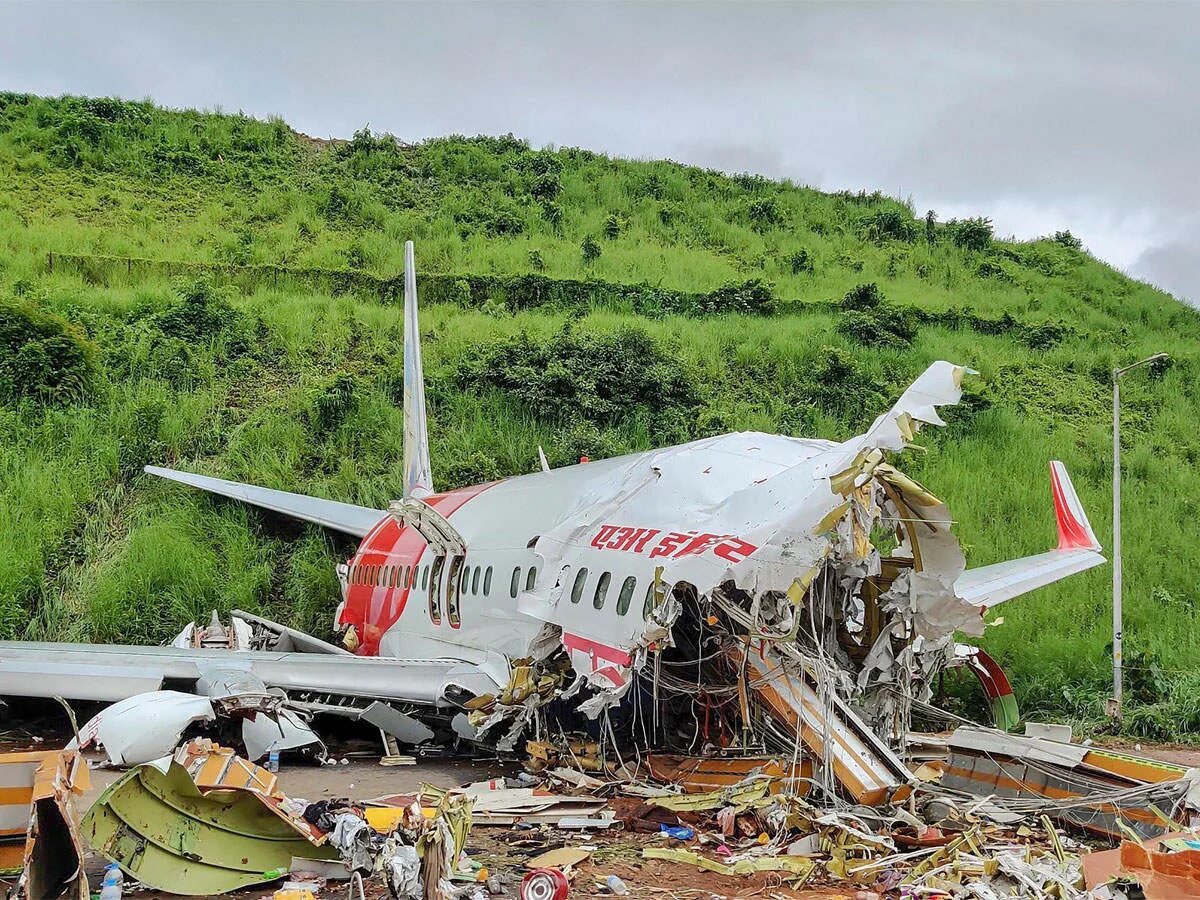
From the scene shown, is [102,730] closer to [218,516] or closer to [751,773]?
[751,773]

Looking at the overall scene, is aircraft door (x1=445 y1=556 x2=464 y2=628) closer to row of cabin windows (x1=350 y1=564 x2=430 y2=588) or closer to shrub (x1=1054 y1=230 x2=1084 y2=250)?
row of cabin windows (x1=350 y1=564 x2=430 y2=588)

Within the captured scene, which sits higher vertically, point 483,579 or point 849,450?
point 849,450

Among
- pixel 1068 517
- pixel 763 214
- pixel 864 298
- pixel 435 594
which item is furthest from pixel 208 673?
pixel 763 214

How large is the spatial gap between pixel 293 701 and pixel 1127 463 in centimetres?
2295

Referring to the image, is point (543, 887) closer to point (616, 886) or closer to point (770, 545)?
point (616, 886)

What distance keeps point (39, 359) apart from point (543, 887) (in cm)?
2449

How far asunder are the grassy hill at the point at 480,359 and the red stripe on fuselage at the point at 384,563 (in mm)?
4470

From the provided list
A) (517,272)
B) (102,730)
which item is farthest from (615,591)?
(517,272)

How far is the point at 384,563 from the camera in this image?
17.9 metres

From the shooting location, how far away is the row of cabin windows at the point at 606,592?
31.0ft

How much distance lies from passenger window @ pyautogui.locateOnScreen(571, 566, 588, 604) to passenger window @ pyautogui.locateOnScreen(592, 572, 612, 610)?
0.33 metres

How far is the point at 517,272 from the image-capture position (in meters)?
38.8

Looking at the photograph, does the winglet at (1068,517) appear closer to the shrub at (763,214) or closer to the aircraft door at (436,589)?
the aircraft door at (436,589)

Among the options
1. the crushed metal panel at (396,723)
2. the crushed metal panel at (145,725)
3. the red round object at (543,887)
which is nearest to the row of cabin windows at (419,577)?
the crushed metal panel at (396,723)
